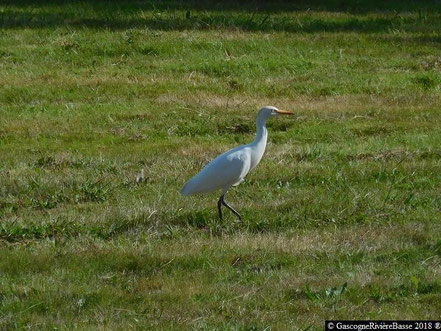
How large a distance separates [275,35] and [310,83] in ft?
7.96

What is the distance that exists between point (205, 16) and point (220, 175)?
29.7 ft

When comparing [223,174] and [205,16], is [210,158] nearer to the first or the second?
[223,174]

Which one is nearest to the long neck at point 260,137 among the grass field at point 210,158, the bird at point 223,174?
the bird at point 223,174

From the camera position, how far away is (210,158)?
38.2ft

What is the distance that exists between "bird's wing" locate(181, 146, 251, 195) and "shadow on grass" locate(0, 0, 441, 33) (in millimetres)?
8375

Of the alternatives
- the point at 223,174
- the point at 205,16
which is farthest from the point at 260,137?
the point at 205,16

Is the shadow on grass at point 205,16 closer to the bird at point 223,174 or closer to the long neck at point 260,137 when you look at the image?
the long neck at point 260,137

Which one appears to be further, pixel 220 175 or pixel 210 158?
pixel 210 158

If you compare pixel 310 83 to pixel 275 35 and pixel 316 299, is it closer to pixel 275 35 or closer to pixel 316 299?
pixel 275 35

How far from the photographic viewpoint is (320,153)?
38.2 ft

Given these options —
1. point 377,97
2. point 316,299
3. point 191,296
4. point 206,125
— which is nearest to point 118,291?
point 191,296

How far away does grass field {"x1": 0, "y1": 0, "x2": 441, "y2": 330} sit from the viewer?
7336 mm

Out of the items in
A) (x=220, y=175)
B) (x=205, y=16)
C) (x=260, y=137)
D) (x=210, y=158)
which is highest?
(x=260, y=137)

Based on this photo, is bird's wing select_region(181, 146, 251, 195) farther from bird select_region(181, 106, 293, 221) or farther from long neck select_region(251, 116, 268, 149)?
long neck select_region(251, 116, 268, 149)
